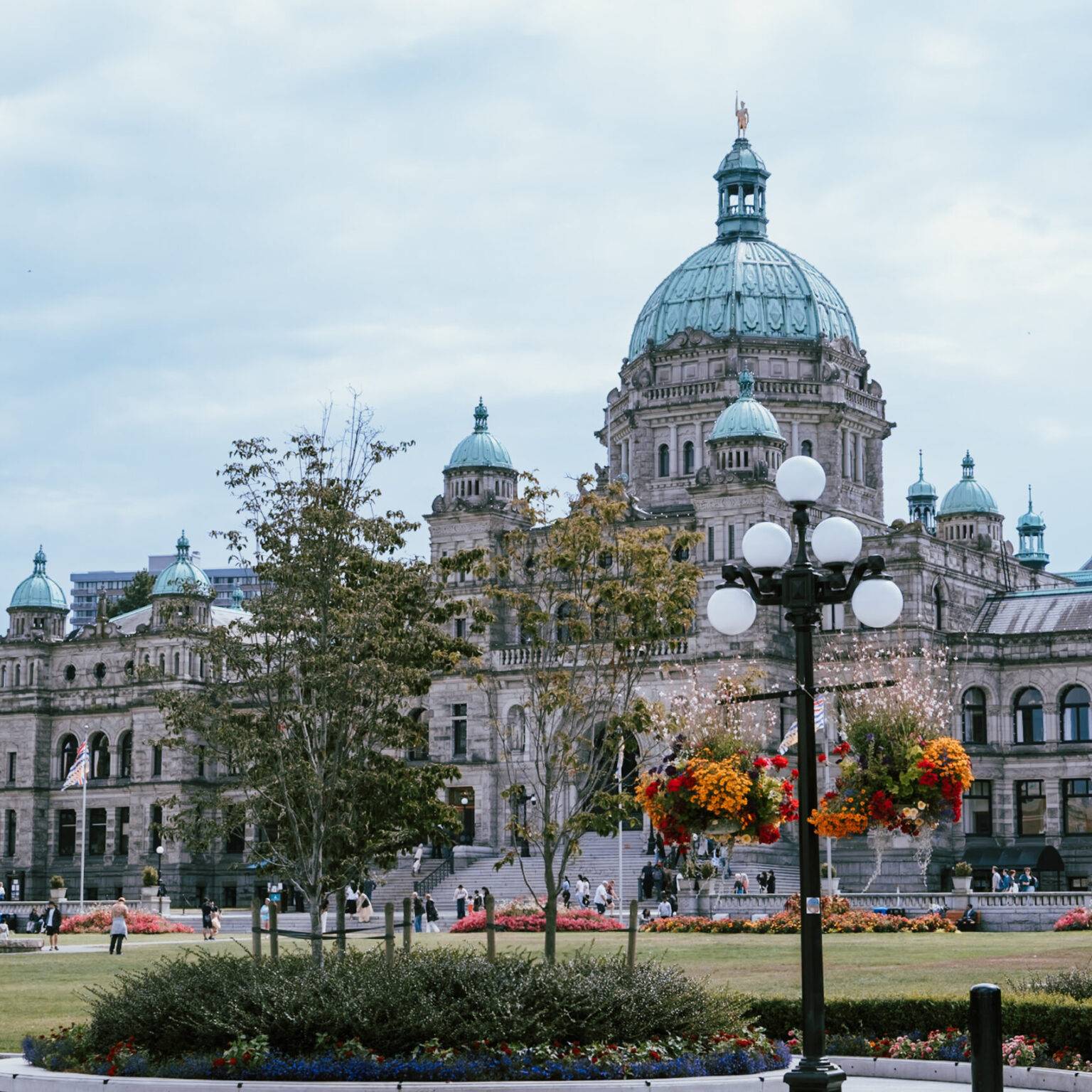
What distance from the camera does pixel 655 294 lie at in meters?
104

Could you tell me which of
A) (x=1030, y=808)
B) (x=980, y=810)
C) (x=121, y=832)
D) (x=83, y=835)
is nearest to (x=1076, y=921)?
(x=980, y=810)

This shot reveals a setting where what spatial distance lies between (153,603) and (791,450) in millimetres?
33977

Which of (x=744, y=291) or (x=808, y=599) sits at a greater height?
(x=744, y=291)

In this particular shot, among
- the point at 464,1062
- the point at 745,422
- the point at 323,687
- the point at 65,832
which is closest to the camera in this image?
the point at 464,1062

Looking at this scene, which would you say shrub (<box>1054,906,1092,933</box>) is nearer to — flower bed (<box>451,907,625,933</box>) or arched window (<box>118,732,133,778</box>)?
flower bed (<box>451,907,625,933</box>)

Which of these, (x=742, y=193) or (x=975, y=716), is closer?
(x=975, y=716)

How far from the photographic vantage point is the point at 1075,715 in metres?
87.0

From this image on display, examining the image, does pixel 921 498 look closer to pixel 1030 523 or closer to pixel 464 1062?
pixel 1030 523

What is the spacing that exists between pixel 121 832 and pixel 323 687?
238 ft

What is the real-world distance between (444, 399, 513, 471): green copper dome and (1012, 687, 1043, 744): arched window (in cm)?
2647

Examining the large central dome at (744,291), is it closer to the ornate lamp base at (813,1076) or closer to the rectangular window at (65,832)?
the rectangular window at (65,832)

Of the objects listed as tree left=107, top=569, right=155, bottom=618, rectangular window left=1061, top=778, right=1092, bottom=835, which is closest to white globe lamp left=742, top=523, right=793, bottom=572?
rectangular window left=1061, top=778, right=1092, bottom=835

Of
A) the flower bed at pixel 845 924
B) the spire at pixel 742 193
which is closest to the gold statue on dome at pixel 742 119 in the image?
the spire at pixel 742 193

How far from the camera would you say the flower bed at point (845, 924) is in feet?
176
